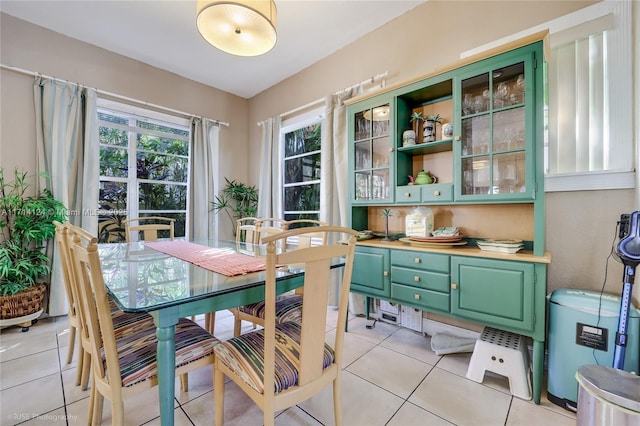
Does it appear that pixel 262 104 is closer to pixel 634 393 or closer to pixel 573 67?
pixel 573 67

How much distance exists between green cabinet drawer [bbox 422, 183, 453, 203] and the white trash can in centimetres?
114

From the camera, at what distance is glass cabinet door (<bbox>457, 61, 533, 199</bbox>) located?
1685 millimetres

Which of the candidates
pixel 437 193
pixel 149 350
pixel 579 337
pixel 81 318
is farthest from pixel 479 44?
pixel 81 318

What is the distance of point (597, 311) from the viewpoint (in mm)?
1361

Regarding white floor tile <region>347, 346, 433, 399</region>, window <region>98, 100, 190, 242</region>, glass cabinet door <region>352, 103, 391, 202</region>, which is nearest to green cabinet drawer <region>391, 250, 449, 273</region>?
glass cabinet door <region>352, 103, 391, 202</region>

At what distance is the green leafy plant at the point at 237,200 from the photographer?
4.07m

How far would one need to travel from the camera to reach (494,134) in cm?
178

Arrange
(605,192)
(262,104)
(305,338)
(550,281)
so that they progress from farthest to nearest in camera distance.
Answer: (262,104), (550,281), (605,192), (305,338)

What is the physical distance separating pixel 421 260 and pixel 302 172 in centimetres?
219

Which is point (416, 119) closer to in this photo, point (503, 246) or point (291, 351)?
point (503, 246)

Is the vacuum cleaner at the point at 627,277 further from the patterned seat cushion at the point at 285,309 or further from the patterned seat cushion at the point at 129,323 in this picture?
the patterned seat cushion at the point at 129,323

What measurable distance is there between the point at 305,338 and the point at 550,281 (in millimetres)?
1784

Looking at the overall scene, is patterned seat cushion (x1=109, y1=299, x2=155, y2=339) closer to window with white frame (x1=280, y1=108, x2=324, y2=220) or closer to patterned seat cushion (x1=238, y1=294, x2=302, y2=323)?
patterned seat cushion (x1=238, y1=294, x2=302, y2=323)

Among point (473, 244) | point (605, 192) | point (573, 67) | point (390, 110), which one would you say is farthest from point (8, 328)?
point (573, 67)
